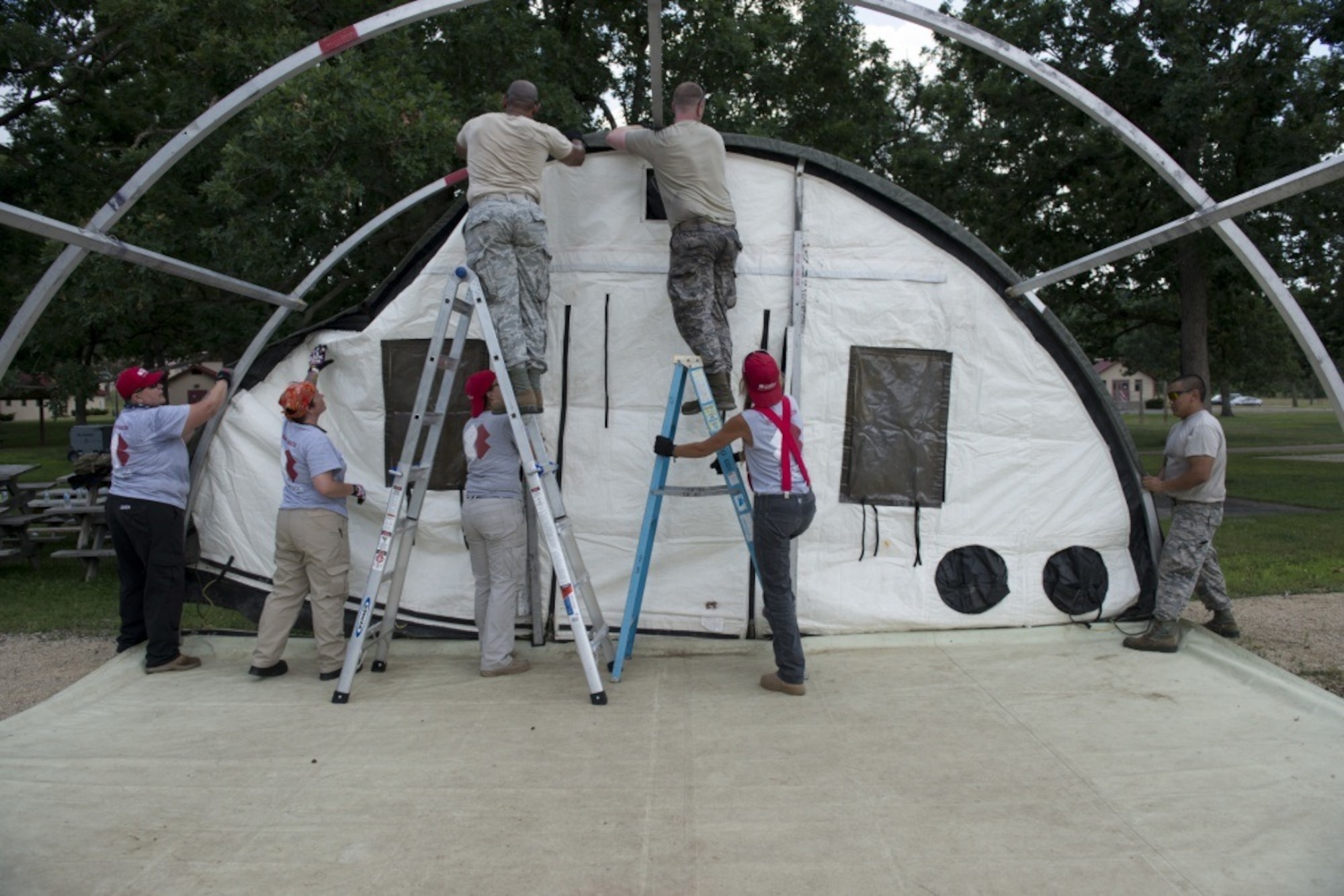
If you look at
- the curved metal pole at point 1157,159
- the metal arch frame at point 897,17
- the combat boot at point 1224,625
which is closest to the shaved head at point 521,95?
the metal arch frame at point 897,17

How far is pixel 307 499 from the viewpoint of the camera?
202 inches

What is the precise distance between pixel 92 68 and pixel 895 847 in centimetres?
1319

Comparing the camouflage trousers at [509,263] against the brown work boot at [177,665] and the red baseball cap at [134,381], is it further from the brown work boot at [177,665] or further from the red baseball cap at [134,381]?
the brown work boot at [177,665]

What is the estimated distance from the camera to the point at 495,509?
5109 millimetres

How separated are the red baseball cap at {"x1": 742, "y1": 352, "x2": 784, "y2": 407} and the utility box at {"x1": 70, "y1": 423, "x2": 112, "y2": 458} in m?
6.82

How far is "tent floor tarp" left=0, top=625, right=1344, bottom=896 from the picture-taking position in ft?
10.1

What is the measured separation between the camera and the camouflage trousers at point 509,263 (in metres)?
5.03

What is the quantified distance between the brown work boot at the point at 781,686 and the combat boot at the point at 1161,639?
6.96ft

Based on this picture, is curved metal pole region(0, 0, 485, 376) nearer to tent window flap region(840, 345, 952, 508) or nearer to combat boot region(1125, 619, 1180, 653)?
tent window flap region(840, 345, 952, 508)

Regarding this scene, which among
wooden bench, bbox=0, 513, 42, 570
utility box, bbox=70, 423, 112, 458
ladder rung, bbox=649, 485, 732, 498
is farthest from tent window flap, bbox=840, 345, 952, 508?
wooden bench, bbox=0, 513, 42, 570

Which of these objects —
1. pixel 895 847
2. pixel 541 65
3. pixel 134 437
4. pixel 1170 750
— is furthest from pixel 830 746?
pixel 541 65

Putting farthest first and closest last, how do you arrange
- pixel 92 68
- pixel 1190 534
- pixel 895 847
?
pixel 92 68 → pixel 1190 534 → pixel 895 847

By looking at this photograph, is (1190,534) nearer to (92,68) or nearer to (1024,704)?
(1024,704)

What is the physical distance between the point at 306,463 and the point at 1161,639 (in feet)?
16.4
